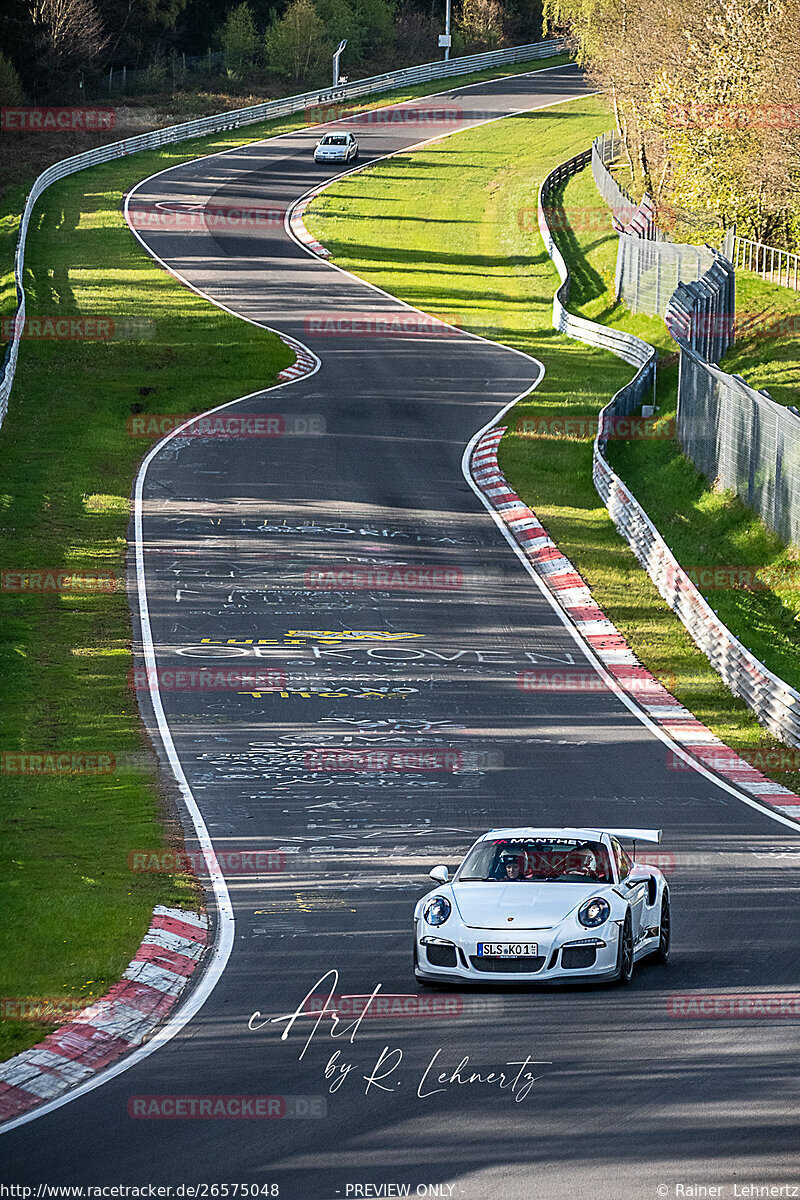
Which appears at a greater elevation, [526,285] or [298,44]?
[298,44]

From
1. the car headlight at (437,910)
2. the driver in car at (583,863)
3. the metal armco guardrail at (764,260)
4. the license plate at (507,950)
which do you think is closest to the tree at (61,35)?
the metal armco guardrail at (764,260)

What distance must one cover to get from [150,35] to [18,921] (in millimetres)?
94060

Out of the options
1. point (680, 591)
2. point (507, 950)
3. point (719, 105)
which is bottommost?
point (680, 591)

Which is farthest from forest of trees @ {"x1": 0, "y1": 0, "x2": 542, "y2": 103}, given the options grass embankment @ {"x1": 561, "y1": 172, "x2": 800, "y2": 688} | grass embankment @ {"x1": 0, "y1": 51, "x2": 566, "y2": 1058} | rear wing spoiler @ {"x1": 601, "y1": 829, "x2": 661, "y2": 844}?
rear wing spoiler @ {"x1": 601, "y1": 829, "x2": 661, "y2": 844}

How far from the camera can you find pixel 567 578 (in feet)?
93.5

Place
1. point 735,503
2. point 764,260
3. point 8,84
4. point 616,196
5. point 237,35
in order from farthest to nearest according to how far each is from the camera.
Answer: point 237,35 < point 8,84 < point 616,196 < point 764,260 < point 735,503

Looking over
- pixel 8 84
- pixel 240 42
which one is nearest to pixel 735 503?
pixel 8 84

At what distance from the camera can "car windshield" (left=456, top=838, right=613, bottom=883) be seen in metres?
12.6

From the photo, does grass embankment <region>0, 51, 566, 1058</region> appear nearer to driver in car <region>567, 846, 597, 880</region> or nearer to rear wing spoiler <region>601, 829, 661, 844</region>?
driver in car <region>567, 846, 597, 880</region>

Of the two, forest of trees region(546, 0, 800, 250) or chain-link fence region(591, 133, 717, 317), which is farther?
chain-link fence region(591, 133, 717, 317)

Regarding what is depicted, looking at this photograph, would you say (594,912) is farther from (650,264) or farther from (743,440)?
(650,264)

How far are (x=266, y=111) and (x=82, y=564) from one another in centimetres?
6620

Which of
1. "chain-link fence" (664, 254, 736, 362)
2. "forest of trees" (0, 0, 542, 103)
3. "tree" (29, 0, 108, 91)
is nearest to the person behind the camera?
"chain-link fence" (664, 254, 736, 362)

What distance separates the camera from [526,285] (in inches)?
2212
